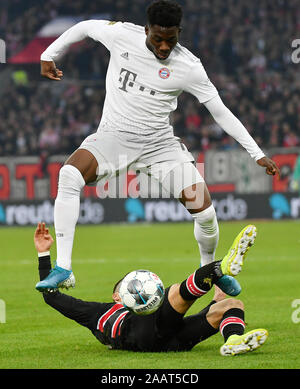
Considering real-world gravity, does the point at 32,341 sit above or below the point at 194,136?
below

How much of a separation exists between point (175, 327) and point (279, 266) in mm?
7090

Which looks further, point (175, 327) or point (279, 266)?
point (279, 266)

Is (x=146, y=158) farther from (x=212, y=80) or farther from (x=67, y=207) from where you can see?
(x=212, y=80)

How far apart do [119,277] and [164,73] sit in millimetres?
5460

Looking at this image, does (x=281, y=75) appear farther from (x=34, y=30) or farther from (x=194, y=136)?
(x=34, y=30)

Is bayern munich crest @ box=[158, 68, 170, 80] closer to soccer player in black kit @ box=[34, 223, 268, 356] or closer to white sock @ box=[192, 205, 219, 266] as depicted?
white sock @ box=[192, 205, 219, 266]

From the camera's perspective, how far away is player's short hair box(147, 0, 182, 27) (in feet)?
22.4

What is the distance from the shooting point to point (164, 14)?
22.3 feet

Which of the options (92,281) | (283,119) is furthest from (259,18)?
(92,281)

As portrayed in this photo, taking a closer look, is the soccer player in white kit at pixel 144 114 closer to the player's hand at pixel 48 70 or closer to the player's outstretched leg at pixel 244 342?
the player's hand at pixel 48 70

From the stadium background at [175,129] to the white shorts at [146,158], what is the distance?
4985 millimetres

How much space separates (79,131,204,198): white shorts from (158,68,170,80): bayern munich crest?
1.87 feet

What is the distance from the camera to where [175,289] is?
6430 mm
